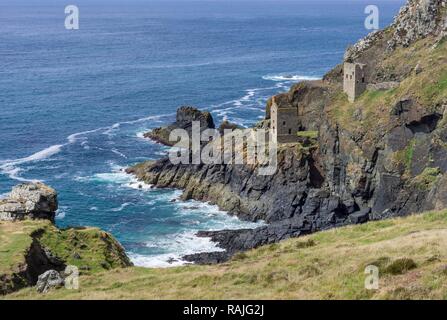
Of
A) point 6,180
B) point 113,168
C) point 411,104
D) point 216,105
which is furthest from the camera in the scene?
point 216,105

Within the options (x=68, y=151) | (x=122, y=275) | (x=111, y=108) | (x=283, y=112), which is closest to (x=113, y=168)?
(x=68, y=151)

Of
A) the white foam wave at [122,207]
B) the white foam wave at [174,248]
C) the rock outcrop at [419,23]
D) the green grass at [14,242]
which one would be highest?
the rock outcrop at [419,23]

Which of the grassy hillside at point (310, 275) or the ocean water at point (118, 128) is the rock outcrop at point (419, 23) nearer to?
the ocean water at point (118, 128)

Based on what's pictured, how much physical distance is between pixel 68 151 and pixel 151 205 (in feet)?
101

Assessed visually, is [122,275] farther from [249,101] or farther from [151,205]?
[249,101]

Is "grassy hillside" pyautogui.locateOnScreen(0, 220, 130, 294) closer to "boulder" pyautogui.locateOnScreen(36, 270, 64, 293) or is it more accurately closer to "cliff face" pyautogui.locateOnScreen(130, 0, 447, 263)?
"boulder" pyautogui.locateOnScreen(36, 270, 64, 293)

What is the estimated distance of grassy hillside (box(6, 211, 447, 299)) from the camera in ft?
88.8

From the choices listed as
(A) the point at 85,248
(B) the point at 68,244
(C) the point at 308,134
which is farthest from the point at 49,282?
(C) the point at 308,134

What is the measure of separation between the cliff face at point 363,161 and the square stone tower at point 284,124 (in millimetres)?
2145

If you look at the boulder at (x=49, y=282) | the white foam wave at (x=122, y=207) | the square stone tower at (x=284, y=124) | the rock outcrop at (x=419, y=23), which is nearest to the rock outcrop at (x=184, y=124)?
the square stone tower at (x=284, y=124)

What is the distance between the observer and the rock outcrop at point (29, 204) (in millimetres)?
45250

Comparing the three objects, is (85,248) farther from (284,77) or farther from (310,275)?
(284,77)

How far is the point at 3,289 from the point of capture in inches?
1319

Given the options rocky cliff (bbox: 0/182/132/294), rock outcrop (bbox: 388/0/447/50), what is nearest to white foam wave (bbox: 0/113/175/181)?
rock outcrop (bbox: 388/0/447/50)
